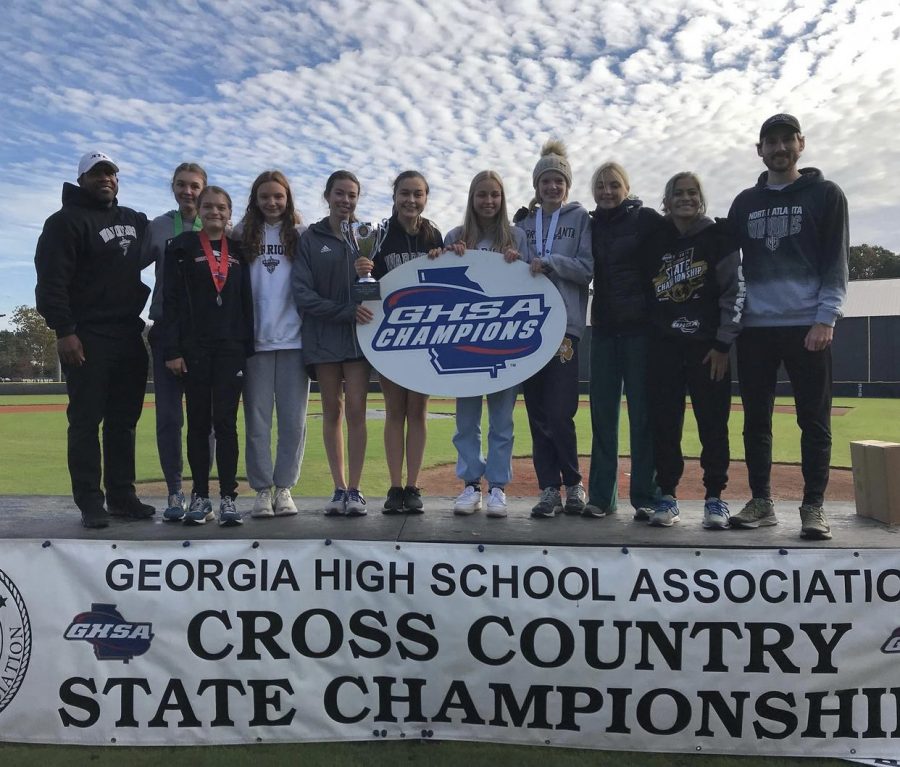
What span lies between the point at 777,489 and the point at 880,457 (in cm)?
409

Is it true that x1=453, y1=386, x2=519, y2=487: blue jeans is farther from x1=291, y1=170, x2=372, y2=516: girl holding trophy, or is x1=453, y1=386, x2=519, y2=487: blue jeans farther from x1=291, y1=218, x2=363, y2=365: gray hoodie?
x1=291, y1=218, x2=363, y2=365: gray hoodie

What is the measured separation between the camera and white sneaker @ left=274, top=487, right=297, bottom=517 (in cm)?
356

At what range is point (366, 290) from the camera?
3.35 meters

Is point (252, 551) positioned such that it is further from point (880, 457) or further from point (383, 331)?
point (880, 457)

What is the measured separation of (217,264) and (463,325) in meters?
1.36

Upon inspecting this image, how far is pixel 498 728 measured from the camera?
8.46 ft

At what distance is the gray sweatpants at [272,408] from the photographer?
356 cm

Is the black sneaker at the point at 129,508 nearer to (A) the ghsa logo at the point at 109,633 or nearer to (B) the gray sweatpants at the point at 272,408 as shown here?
(B) the gray sweatpants at the point at 272,408

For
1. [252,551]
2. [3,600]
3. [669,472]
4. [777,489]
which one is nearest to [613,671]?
[669,472]

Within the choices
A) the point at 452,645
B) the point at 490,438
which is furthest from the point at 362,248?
the point at 452,645

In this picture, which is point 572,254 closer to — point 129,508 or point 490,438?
point 490,438

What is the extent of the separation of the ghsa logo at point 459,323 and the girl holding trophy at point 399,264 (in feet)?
0.77

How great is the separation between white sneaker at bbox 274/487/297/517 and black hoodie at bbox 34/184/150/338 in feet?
4.00

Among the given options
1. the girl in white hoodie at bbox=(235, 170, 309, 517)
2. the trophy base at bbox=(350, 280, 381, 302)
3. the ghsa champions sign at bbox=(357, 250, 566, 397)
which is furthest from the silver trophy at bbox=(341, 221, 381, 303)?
the girl in white hoodie at bbox=(235, 170, 309, 517)
